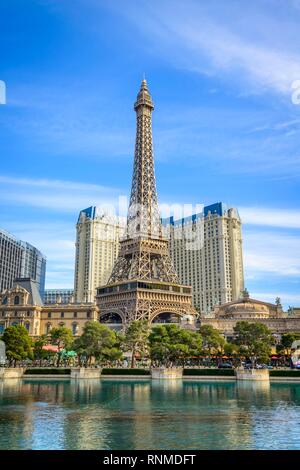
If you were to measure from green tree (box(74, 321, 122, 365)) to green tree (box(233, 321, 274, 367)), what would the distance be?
24877 millimetres

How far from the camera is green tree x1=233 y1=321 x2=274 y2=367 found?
87812 mm

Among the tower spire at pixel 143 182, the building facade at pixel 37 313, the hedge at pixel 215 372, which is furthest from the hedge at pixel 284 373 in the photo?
the tower spire at pixel 143 182

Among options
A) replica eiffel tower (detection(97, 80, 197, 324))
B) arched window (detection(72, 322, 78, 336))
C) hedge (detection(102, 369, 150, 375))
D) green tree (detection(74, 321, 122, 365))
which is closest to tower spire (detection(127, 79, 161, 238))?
replica eiffel tower (detection(97, 80, 197, 324))

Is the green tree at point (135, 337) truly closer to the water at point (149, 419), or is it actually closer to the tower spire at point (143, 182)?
the water at point (149, 419)

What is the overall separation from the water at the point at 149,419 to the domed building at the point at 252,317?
70083 millimetres

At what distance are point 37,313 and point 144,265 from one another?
33834mm

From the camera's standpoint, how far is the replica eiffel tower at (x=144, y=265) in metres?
128

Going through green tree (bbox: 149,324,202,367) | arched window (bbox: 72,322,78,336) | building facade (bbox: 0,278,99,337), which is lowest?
green tree (bbox: 149,324,202,367)

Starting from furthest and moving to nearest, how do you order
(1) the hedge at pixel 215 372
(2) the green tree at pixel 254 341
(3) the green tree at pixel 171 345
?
(2) the green tree at pixel 254 341
(3) the green tree at pixel 171 345
(1) the hedge at pixel 215 372

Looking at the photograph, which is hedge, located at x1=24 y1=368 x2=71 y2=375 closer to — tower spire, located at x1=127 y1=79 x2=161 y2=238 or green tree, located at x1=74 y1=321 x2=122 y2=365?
green tree, located at x1=74 y1=321 x2=122 y2=365

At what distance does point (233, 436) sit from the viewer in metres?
30.5

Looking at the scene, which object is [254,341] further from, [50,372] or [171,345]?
[50,372]

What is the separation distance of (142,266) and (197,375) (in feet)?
193

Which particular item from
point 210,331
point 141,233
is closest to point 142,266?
point 141,233
